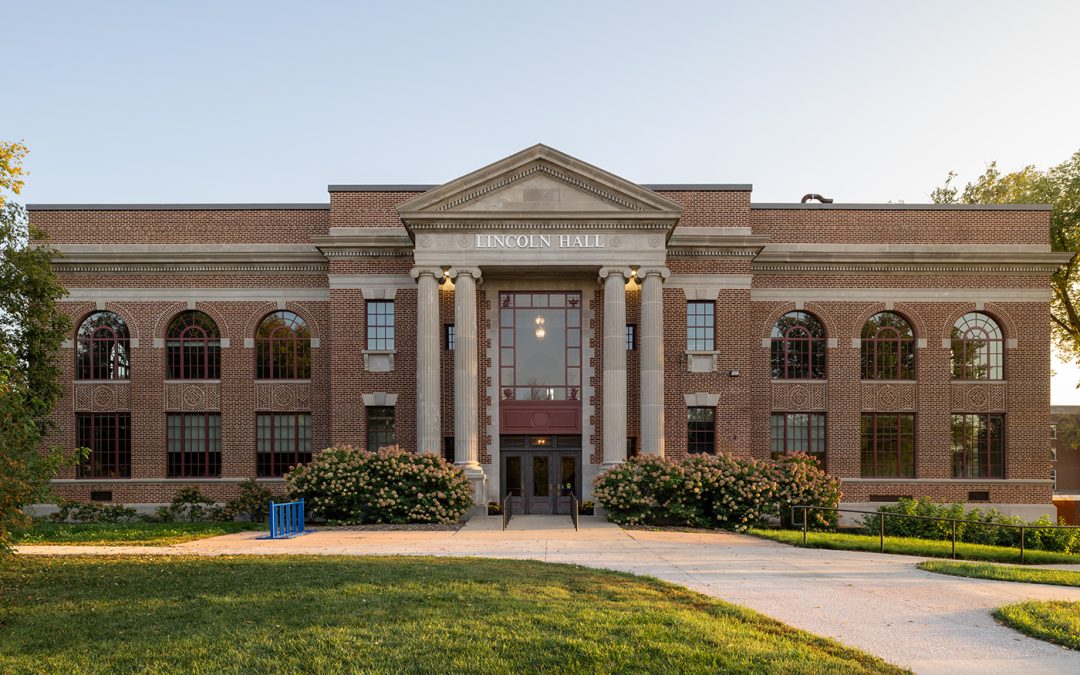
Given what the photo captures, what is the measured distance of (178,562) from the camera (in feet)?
47.7

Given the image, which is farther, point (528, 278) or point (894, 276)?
point (894, 276)

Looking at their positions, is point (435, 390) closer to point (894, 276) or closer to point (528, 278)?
point (528, 278)

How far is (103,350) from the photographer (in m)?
28.6

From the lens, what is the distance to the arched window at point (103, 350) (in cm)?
2855

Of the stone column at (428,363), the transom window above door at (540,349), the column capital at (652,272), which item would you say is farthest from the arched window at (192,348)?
the column capital at (652,272)

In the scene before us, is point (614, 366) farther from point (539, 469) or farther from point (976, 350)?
point (976, 350)

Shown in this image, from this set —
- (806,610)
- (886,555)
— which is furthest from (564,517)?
(806,610)

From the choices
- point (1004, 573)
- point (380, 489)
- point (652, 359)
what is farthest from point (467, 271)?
point (1004, 573)

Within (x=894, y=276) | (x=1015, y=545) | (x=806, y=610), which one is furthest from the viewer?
(x=894, y=276)

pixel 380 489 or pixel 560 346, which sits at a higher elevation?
pixel 560 346

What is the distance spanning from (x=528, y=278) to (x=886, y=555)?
47.5 ft

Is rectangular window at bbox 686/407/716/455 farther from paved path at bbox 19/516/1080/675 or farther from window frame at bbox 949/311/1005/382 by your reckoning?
window frame at bbox 949/311/1005/382

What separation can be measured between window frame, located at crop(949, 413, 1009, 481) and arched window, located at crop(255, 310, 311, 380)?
24079 millimetres

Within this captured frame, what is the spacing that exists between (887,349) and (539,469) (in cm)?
1381
